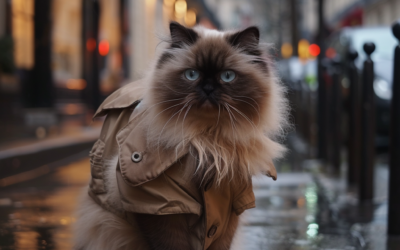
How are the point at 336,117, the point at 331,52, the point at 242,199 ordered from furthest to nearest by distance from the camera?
the point at 331,52
the point at 336,117
the point at 242,199

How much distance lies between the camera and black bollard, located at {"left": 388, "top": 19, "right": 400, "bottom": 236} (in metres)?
3.84

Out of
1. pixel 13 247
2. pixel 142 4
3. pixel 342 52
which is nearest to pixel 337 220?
pixel 13 247

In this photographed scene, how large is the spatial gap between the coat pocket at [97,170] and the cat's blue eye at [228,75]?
85cm

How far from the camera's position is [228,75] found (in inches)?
97.5

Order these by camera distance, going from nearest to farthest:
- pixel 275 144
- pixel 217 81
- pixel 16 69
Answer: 1. pixel 217 81
2. pixel 275 144
3. pixel 16 69

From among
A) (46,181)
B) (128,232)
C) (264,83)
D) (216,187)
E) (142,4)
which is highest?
(142,4)

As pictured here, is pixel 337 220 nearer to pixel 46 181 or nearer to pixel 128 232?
pixel 128 232

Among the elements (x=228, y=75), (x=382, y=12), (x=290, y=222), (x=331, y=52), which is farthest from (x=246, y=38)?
(x=382, y=12)

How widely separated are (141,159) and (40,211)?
2360mm

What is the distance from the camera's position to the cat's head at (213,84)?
2439mm

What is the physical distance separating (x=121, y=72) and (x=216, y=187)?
19.0 meters

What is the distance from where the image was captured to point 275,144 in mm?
2721

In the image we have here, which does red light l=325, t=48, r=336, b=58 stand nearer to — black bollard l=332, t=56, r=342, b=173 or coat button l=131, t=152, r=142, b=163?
black bollard l=332, t=56, r=342, b=173

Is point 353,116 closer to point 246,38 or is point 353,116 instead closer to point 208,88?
point 246,38
